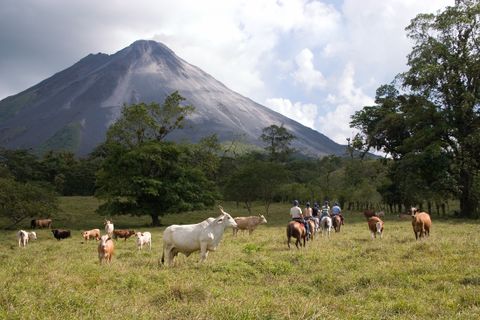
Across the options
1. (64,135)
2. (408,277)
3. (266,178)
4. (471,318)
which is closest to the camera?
(471,318)

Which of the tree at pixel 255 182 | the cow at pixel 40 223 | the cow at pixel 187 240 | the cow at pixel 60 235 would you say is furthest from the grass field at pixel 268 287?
the tree at pixel 255 182

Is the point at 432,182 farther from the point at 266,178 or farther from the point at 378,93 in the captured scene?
the point at 378,93

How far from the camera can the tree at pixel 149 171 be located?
3694 cm

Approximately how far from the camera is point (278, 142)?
304ft

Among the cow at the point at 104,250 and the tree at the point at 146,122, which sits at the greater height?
the tree at the point at 146,122

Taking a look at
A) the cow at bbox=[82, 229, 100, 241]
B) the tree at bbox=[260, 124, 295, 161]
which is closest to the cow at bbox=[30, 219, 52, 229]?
the cow at bbox=[82, 229, 100, 241]

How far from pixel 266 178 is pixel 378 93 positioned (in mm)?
20079

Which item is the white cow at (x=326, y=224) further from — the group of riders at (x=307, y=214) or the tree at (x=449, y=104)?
the tree at (x=449, y=104)

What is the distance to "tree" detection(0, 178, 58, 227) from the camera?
35.1 meters

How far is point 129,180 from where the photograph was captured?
37.2 meters

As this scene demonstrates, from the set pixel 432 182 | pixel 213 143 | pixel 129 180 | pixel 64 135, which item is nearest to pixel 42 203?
pixel 129 180

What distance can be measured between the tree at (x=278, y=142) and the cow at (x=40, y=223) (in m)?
57.8

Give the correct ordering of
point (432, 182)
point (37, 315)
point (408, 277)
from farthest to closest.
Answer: point (432, 182) → point (408, 277) → point (37, 315)

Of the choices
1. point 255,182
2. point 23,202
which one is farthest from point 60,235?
point 255,182
